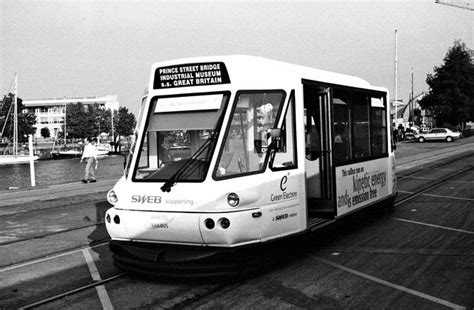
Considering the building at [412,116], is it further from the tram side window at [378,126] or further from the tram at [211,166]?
the tram at [211,166]

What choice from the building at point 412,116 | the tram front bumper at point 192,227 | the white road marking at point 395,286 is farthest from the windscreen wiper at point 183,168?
the building at point 412,116

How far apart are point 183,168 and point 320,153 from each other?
2.63 meters

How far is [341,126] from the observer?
8789 mm

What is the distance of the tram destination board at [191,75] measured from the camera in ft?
22.2

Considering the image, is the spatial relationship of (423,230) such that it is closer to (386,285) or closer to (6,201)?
(386,285)

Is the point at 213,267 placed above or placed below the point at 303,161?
below

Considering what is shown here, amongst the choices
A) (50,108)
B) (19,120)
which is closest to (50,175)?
(19,120)

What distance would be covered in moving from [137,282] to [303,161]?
2679 millimetres

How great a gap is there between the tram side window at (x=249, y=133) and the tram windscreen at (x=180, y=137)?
0.18 metres

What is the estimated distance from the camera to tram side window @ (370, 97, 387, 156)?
34.0 feet

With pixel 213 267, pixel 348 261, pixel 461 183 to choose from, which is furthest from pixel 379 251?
pixel 461 183

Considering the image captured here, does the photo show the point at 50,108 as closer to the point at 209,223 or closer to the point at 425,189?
the point at 425,189

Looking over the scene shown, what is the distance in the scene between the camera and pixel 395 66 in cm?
5781

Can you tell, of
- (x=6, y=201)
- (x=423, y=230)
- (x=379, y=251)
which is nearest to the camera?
(x=379, y=251)
